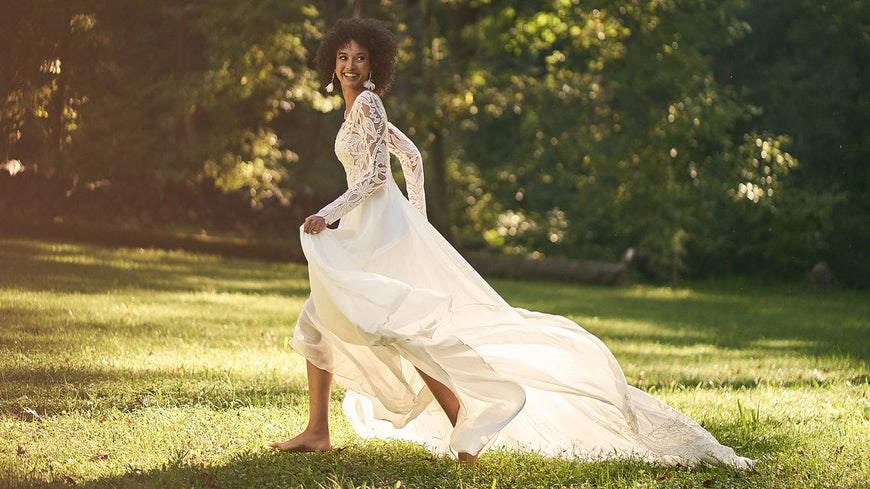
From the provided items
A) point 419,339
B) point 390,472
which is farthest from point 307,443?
point 419,339

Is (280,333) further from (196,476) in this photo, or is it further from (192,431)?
(196,476)

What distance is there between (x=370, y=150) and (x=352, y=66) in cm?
51

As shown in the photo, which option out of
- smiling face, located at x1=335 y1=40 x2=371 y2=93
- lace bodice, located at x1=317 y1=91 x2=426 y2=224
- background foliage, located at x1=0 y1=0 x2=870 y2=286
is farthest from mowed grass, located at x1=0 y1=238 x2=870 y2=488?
background foliage, located at x1=0 y1=0 x2=870 y2=286

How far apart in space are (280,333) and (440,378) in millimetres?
5389

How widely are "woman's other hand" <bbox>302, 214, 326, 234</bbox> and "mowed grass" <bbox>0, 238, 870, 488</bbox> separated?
117 cm

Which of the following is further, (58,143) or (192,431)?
(58,143)

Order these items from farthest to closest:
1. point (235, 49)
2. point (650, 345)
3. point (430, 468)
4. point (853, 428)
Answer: point (235, 49) → point (650, 345) → point (853, 428) → point (430, 468)

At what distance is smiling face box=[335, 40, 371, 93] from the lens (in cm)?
546

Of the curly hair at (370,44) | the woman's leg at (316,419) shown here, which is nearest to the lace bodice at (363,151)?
the curly hair at (370,44)

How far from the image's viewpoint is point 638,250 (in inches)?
887

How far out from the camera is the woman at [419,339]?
5.05 m

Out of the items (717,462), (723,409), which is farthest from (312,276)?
(723,409)

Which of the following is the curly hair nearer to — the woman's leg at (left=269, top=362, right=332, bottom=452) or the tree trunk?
the woman's leg at (left=269, top=362, right=332, bottom=452)

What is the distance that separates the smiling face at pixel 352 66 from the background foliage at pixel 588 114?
33.7 feet
